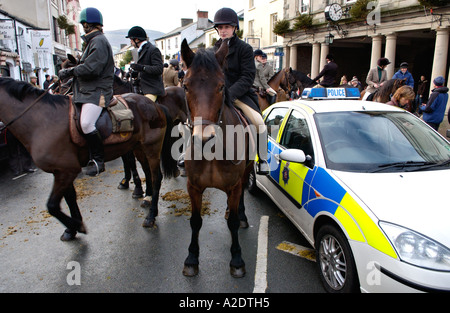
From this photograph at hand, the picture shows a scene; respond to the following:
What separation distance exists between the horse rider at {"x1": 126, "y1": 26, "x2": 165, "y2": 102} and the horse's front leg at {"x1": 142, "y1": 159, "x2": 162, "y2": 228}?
168 cm

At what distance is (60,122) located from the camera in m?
3.97

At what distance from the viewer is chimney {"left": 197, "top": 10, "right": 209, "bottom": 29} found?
4437 cm

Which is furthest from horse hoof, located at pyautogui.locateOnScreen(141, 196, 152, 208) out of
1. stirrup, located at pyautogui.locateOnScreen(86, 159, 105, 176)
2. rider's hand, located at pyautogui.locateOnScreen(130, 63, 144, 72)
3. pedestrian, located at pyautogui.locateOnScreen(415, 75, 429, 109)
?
pedestrian, located at pyautogui.locateOnScreen(415, 75, 429, 109)

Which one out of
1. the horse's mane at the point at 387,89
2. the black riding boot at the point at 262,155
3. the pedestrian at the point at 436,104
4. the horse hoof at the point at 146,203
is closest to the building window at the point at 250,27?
the horse's mane at the point at 387,89

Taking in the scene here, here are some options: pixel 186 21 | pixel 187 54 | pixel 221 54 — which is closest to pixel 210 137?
pixel 187 54

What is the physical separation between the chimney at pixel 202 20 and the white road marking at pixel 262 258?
44.1m

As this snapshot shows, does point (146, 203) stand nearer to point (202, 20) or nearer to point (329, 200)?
point (329, 200)

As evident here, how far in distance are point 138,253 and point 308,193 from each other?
2.24 meters

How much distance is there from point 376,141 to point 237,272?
86.5 inches

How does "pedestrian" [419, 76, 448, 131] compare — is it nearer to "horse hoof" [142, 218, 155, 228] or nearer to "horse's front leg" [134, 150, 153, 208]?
"horse's front leg" [134, 150, 153, 208]

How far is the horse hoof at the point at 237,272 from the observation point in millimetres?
3400

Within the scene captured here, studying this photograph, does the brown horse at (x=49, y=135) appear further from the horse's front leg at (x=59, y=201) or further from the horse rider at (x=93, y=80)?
the horse rider at (x=93, y=80)

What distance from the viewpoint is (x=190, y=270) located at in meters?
3.45
